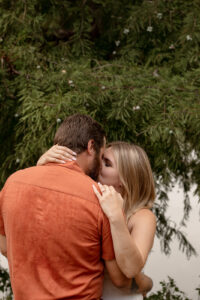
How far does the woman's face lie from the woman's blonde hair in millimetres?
27

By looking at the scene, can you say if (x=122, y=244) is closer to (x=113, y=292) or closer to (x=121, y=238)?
(x=121, y=238)

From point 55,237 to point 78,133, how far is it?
1.38ft

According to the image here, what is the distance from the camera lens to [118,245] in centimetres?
152

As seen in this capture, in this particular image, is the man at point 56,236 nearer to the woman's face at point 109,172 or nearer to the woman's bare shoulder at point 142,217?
the woman's bare shoulder at point 142,217

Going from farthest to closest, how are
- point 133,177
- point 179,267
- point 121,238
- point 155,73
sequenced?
point 179,267 → point 155,73 → point 133,177 → point 121,238

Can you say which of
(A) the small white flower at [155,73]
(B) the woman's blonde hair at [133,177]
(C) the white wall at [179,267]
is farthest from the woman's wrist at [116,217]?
(C) the white wall at [179,267]

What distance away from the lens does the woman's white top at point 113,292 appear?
5.93 ft

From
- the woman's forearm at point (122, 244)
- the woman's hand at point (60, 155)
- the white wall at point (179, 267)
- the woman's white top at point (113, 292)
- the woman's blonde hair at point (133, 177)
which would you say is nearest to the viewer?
the woman's forearm at point (122, 244)

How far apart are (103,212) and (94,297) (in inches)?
12.6

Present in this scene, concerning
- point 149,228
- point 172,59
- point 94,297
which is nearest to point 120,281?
point 94,297

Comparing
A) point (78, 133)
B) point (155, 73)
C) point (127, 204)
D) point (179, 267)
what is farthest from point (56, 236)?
point (179, 267)

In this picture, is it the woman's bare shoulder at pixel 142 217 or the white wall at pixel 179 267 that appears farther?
the white wall at pixel 179 267

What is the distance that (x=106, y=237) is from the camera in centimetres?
155

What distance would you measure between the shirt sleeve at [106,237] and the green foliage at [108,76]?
30.1 inches
